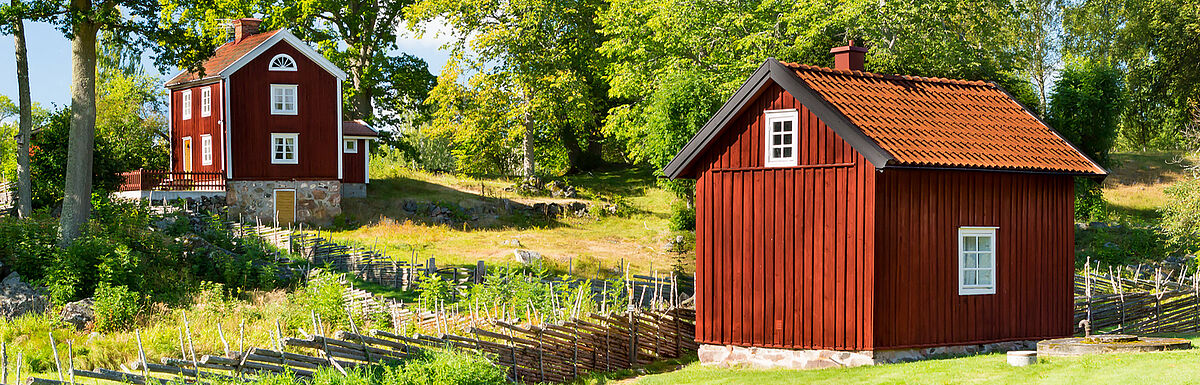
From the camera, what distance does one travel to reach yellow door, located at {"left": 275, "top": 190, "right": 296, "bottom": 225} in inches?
1608

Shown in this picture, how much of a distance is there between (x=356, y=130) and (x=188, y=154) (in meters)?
6.42

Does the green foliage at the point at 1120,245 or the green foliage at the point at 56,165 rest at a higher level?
the green foliage at the point at 56,165

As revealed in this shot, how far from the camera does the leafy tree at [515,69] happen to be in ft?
163

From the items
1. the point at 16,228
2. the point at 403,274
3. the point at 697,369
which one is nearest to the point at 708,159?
the point at 697,369

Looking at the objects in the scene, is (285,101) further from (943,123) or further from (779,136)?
(943,123)

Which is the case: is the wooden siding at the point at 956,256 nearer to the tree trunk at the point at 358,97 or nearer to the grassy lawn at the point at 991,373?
the grassy lawn at the point at 991,373

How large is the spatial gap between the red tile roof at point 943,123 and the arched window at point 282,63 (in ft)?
86.1

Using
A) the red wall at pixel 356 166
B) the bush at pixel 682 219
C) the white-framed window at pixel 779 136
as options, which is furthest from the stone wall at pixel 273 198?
the white-framed window at pixel 779 136

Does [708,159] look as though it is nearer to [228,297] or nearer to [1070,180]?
[1070,180]

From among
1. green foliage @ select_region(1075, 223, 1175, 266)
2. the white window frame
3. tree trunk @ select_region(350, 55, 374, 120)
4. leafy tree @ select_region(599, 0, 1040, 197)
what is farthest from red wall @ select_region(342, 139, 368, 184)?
green foliage @ select_region(1075, 223, 1175, 266)

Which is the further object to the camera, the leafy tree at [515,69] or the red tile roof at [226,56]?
the leafy tree at [515,69]

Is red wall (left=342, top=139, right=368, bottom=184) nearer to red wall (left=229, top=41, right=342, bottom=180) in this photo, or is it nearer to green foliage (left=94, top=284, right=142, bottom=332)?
red wall (left=229, top=41, right=342, bottom=180)

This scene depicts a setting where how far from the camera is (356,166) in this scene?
44.4m

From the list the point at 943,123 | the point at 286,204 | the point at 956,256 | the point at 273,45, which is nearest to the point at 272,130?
the point at 286,204
